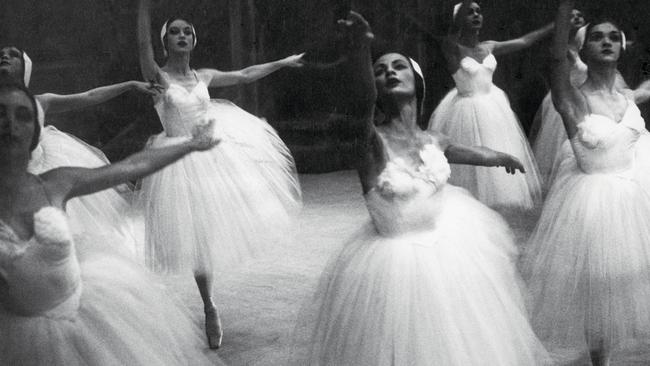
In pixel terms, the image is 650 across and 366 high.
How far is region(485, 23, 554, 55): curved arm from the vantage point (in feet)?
5.16

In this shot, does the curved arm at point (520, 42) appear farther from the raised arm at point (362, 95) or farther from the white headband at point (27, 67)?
the white headband at point (27, 67)

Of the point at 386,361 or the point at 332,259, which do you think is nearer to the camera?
the point at 386,361

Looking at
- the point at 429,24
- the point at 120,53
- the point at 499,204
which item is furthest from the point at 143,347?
the point at 499,204

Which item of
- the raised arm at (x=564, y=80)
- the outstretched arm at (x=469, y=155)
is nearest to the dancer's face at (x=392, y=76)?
the outstretched arm at (x=469, y=155)

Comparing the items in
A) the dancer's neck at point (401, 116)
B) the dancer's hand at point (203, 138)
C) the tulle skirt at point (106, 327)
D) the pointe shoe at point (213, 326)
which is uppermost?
the dancer's hand at point (203, 138)

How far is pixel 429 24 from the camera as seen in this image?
59.4 inches

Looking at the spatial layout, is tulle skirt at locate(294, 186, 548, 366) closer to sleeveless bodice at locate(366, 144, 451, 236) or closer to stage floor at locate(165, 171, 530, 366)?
sleeveless bodice at locate(366, 144, 451, 236)

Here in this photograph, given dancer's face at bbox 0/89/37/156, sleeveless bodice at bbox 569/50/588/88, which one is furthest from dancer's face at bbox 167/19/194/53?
sleeveless bodice at bbox 569/50/588/88

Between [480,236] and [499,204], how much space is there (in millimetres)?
348

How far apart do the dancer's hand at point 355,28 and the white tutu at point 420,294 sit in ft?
0.73

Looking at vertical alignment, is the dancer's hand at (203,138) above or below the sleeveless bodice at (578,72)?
above

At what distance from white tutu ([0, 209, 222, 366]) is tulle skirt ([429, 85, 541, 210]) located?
2.40 feet

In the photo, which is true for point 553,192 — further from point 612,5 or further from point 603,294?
point 612,5

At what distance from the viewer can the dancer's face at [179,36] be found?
1.22m
